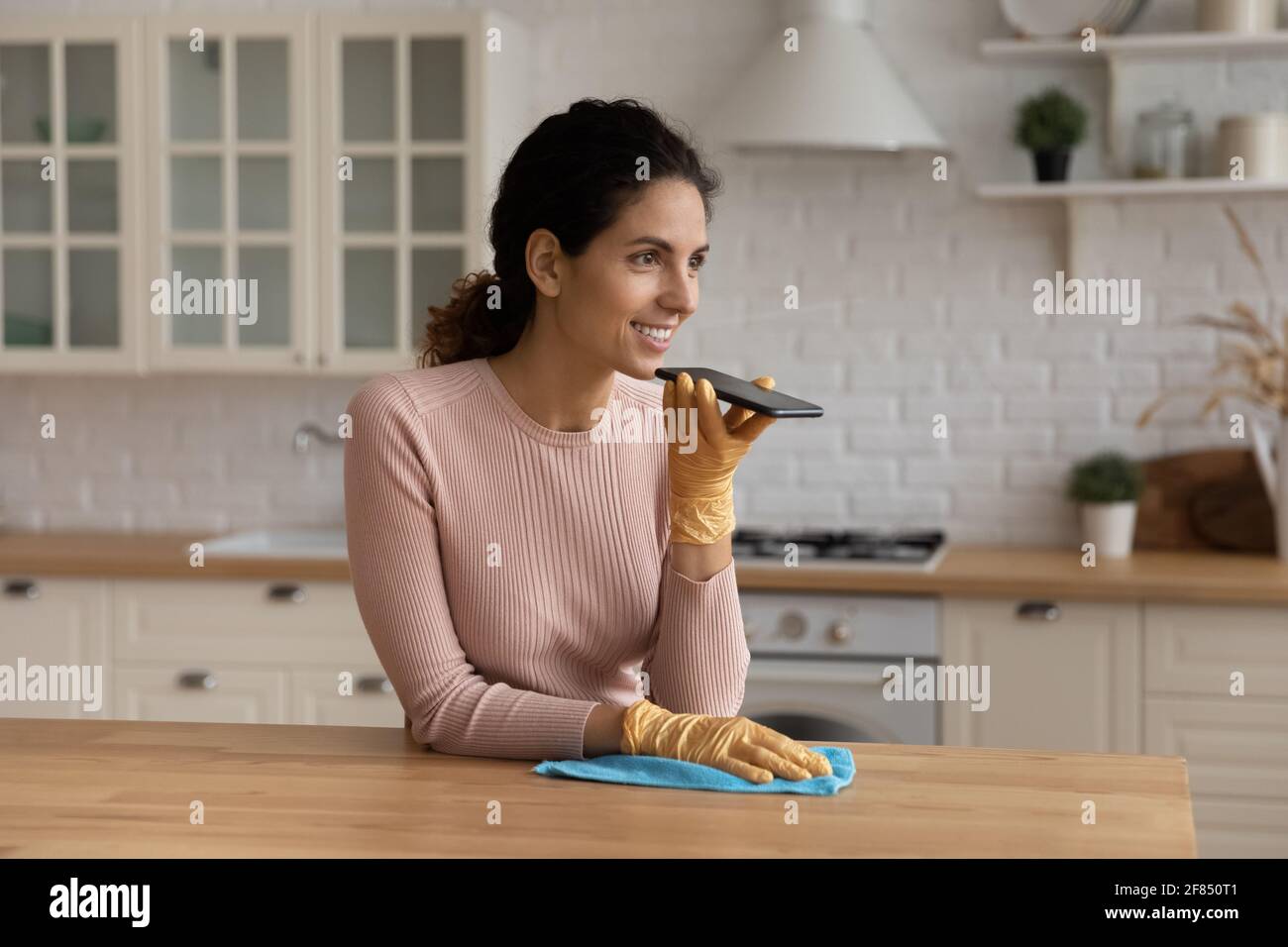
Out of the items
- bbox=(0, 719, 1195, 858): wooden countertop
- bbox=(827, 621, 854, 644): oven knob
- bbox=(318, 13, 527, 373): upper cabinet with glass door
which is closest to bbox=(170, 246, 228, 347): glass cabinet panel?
bbox=(318, 13, 527, 373): upper cabinet with glass door

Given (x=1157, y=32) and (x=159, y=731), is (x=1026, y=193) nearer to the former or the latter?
(x=1157, y=32)

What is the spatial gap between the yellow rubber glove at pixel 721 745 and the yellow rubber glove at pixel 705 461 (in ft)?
0.84

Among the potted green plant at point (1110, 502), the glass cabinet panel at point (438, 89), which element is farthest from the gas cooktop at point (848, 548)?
the glass cabinet panel at point (438, 89)

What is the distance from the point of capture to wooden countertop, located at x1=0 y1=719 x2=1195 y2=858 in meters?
1.17

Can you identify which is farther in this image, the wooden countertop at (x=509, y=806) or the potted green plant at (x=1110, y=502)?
the potted green plant at (x=1110, y=502)

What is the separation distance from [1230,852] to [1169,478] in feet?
3.03

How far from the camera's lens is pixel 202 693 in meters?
3.33

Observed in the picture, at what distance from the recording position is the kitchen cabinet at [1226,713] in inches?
116

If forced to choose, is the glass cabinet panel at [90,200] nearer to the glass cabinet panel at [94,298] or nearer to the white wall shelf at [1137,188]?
the glass cabinet panel at [94,298]

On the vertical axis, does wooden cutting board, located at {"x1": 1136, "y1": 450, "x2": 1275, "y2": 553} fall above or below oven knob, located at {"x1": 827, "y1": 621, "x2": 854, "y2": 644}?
above

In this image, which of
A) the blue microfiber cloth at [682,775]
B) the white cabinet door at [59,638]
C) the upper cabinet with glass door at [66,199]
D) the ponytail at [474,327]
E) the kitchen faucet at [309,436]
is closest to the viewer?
the blue microfiber cloth at [682,775]

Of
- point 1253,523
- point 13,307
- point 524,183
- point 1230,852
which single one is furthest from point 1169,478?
point 13,307

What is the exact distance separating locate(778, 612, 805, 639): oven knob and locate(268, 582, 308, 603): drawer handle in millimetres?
1059

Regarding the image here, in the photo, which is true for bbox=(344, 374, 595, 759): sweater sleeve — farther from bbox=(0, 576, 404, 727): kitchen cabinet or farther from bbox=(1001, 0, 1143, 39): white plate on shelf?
bbox=(1001, 0, 1143, 39): white plate on shelf
